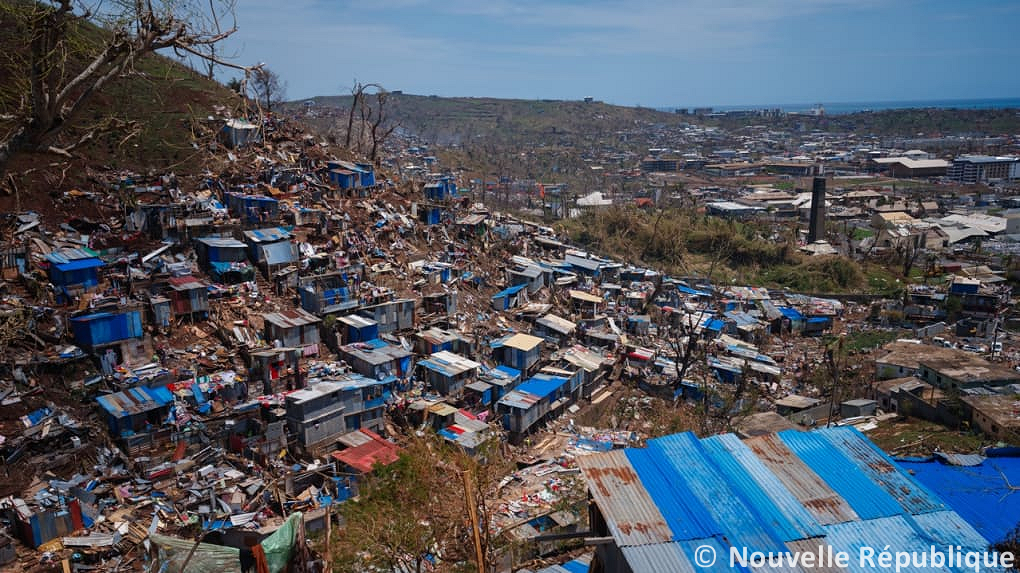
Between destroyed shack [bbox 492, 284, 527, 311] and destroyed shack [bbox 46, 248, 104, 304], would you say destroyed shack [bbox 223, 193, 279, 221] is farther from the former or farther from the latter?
destroyed shack [bbox 492, 284, 527, 311]

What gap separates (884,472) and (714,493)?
1.59m

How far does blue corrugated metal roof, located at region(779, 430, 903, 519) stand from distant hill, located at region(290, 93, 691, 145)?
71178mm

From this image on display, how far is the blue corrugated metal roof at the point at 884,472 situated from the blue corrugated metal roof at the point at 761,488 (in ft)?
2.73

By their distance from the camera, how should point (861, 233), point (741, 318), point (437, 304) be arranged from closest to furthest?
point (437, 304) → point (741, 318) → point (861, 233)

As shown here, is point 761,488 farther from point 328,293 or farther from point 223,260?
point 223,260

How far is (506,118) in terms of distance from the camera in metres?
91.6

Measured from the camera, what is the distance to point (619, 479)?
4973 mm

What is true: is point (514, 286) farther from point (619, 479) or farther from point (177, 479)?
point (619, 479)

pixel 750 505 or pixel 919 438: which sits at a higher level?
pixel 750 505

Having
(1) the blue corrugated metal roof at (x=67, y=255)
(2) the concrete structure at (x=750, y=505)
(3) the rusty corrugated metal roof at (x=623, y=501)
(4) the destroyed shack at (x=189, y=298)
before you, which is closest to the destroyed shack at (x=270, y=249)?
(4) the destroyed shack at (x=189, y=298)

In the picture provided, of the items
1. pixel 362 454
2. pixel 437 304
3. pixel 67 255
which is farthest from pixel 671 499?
pixel 67 255

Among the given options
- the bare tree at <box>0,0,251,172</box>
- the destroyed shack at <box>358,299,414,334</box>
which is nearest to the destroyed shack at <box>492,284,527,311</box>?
the destroyed shack at <box>358,299,414,334</box>

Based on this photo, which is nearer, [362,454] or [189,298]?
[362,454]

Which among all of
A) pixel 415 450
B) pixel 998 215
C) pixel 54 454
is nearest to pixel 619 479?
pixel 415 450
